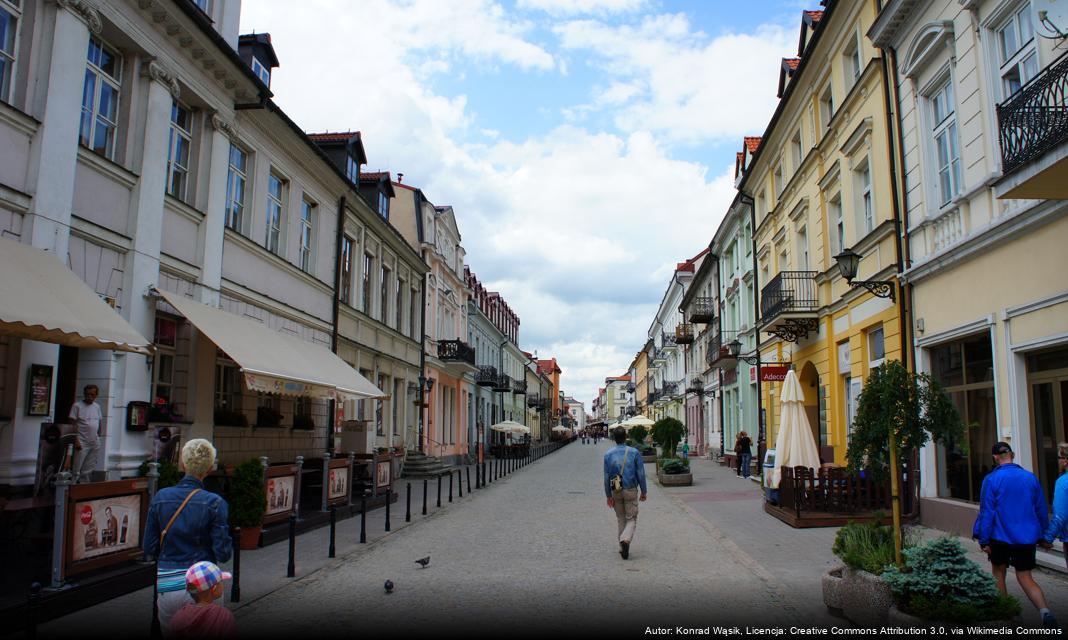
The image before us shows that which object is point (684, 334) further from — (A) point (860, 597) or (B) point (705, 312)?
(A) point (860, 597)

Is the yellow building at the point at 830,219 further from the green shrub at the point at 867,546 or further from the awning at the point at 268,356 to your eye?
the awning at the point at 268,356

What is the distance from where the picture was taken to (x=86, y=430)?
31.1 ft

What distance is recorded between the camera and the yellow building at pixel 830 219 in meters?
14.5

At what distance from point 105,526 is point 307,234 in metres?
12.2

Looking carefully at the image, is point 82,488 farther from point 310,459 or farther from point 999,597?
point 310,459

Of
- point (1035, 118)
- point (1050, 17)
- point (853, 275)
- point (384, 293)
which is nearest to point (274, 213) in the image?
point (384, 293)

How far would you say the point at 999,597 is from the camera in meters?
5.31

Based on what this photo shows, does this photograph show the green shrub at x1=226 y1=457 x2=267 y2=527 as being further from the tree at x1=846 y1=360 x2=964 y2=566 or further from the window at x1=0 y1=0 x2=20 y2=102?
the tree at x1=846 y1=360 x2=964 y2=566

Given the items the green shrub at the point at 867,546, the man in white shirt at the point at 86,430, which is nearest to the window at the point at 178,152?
the man in white shirt at the point at 86,430

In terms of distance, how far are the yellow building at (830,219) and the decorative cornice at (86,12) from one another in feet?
42.5

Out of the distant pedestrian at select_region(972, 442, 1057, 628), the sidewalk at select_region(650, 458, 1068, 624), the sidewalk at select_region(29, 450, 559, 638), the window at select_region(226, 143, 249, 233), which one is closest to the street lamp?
the sidewalk at select_region(650, 458, 1068, 624)

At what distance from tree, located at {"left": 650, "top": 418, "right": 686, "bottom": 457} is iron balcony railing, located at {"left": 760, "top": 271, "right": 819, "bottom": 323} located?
23.9 feet

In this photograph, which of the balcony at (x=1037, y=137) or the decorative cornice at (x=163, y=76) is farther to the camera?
the decorative cornice at (x=163, y=76)

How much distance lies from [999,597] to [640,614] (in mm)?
2924
